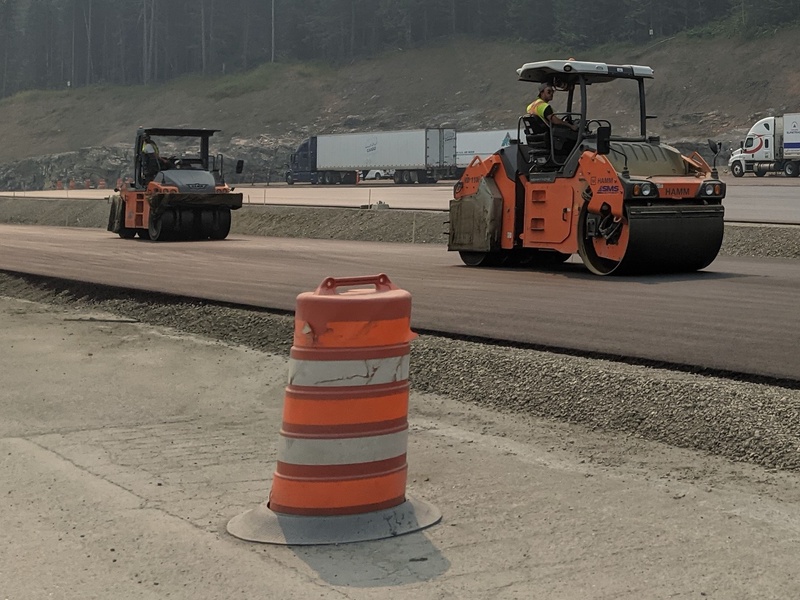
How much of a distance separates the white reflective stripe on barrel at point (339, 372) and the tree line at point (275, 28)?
3615 inches

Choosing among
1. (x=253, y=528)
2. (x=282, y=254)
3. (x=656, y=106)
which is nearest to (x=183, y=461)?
(x=253, y=528)

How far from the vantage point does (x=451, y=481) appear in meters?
6.66

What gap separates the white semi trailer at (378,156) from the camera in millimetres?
76125

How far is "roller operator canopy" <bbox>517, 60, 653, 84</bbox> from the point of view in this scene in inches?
641

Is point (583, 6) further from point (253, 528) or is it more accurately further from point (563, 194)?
point (253, 528)

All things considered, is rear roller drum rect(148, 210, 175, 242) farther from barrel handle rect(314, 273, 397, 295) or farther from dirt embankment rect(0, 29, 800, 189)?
dirt embankment rect(0, 29, 800, 189)

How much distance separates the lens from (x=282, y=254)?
Result: 875 inches

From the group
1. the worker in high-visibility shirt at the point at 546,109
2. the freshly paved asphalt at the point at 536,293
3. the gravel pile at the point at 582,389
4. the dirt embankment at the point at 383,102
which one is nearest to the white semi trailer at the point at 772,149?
the dirt embankment at the point at 383,102

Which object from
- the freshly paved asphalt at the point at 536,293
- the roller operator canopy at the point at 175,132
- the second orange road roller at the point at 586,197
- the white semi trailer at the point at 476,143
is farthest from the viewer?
the white semi trailer at the point at 476,143

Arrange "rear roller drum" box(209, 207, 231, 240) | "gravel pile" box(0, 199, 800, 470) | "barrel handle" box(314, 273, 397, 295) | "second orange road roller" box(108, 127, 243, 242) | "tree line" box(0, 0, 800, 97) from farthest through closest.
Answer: "tree line" box(0, 0, 800, 97) < "rear roller drum" box(209, 207, 231, 240) < "second orange road roller" box(108, 127, 243, 242) < "gravel pile" box(0, 199, 800, 470) < "barrel handle" box(314, 273, 397, 295)

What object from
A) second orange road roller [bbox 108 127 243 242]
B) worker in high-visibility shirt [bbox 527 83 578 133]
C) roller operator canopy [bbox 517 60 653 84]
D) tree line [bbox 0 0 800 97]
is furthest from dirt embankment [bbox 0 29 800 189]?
worker in high-visibility shirt [bbox 527 83 578 133]

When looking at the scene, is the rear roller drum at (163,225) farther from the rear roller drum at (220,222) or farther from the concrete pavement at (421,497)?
the concrete pavement at (421,497)

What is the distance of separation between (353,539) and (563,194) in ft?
36.7

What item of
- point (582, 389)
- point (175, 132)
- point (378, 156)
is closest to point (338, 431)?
point (582, 389)
